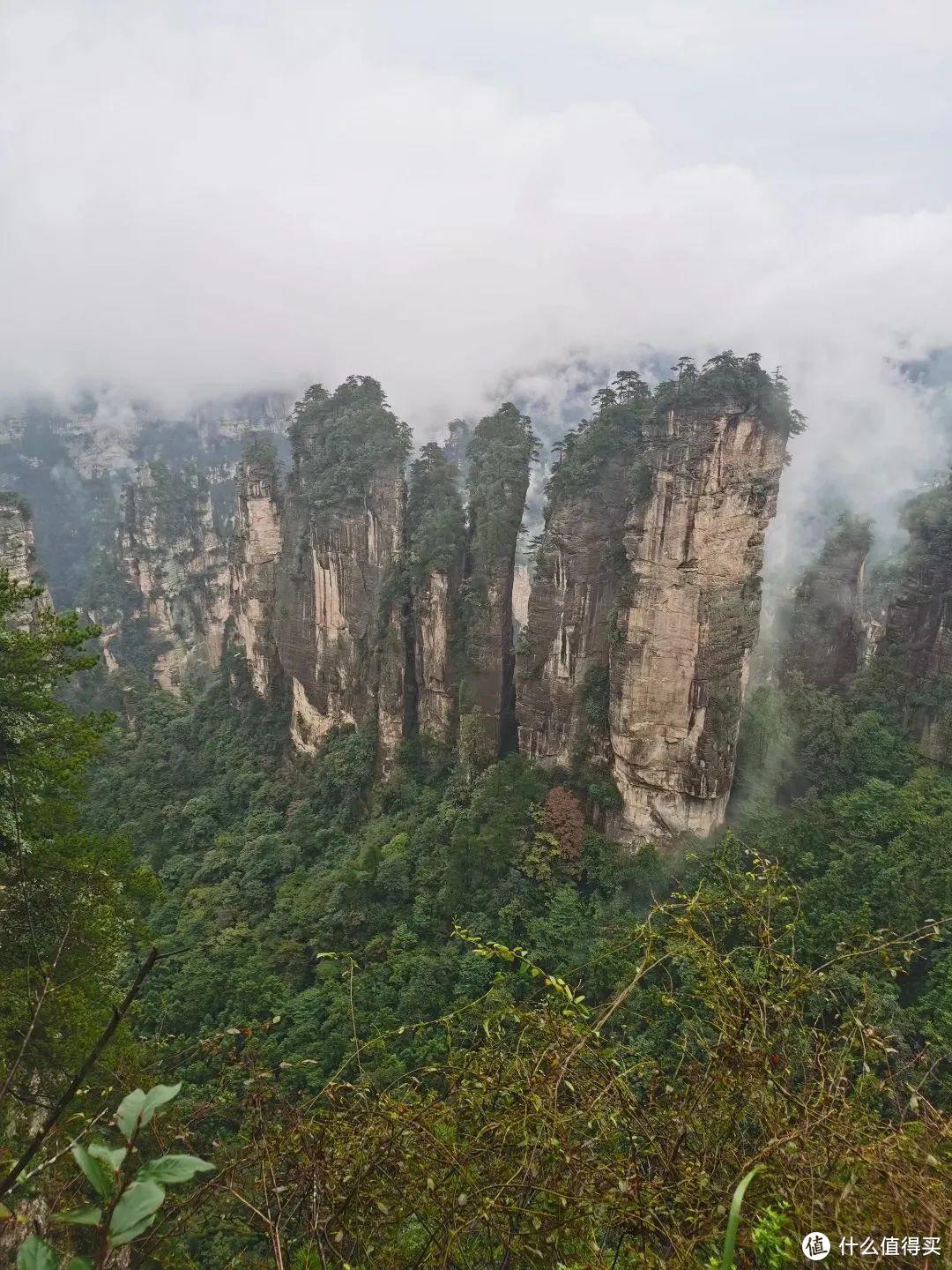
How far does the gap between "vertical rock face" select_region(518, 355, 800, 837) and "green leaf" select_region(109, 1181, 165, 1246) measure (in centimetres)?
1771

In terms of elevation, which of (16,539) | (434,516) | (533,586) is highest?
(434,516)

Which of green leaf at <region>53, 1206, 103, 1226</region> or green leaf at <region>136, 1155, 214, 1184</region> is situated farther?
green leaf at <region>136, 1155, 214, 1184</region>

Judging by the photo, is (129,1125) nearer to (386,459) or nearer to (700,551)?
(700,551)

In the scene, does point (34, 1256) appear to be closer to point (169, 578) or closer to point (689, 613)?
point (689, 613)

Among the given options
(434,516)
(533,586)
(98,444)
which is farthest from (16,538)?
(98,444)

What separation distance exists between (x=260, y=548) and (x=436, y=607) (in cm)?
1268

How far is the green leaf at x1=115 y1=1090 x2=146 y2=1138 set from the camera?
142 centimetres

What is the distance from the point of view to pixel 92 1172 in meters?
1.26

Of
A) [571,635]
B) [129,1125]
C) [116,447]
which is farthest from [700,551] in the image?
[116,447]

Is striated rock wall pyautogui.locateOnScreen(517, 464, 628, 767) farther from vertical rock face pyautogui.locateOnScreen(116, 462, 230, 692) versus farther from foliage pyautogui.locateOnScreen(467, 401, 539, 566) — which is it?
vertical rock face pyautogui.locateOnScreen(116, 462, 230, 692)

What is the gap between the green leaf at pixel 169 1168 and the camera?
1.33m

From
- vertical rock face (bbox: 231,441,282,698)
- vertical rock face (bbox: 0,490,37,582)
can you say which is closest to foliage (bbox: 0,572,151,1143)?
vertical rock face (bbox: 0,490,37,582)

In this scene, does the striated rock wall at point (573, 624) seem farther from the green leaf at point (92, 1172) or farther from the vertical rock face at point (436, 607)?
the green leaf at point (92, 1172)

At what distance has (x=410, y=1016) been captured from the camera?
15.2 meters
